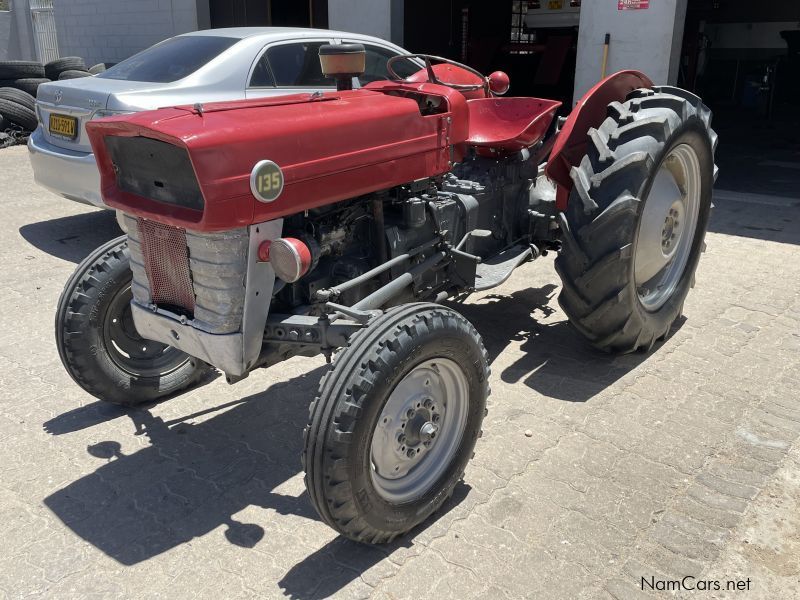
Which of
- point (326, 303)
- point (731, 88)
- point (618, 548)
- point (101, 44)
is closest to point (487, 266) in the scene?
point (326, 303)

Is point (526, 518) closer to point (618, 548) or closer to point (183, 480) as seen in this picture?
point (618, 548)

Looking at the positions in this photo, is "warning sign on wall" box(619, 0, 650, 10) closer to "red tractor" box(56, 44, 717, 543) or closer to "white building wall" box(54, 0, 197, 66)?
"red tractor" box(56, 44, 717, 543)

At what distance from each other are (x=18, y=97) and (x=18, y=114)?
0.26 metres

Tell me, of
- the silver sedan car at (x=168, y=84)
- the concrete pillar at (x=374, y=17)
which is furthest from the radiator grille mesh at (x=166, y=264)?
the concrete pillar at (x=374, y=17)

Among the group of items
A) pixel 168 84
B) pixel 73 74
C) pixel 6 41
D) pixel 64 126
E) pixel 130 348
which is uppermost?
pixel 6 41

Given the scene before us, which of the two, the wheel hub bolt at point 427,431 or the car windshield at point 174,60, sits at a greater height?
the car windshield at point 174,60

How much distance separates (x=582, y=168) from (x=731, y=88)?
19029mm

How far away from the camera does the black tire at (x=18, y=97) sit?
11138 mm

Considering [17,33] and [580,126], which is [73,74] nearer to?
[580,126]

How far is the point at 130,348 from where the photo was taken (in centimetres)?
353

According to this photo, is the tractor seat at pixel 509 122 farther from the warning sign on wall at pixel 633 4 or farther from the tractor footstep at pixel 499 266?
the warning sign on wall at pixel 633 4

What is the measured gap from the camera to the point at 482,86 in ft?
13.4

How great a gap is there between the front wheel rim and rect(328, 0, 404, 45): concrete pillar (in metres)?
9.08

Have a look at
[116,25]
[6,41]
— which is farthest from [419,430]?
[6,41]
